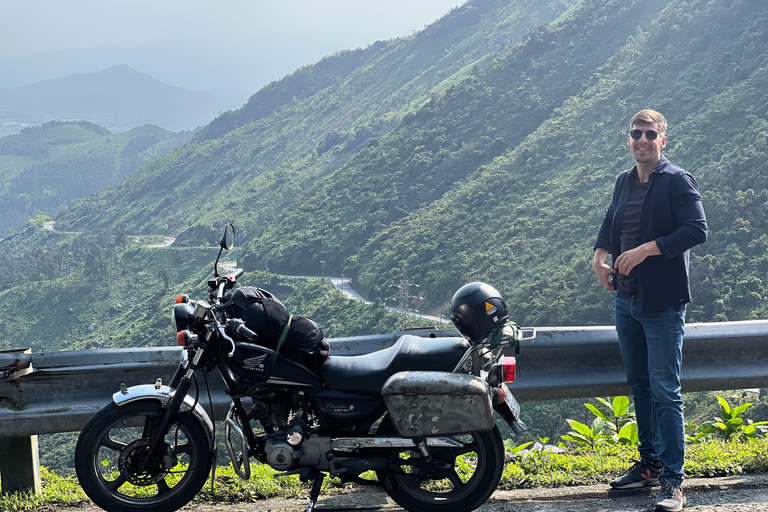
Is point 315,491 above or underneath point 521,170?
underneath

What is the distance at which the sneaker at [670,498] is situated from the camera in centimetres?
306

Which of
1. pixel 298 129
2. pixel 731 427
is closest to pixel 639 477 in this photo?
pixel 731 427

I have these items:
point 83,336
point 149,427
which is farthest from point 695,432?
point 83,336

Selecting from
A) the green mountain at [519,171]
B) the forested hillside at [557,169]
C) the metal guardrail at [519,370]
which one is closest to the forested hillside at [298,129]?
the green mountain at [519,171]

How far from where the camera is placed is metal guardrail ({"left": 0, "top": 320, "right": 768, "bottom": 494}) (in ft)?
10.9

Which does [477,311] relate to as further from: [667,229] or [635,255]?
[667,229]

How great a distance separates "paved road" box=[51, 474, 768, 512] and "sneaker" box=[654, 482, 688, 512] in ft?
0.17

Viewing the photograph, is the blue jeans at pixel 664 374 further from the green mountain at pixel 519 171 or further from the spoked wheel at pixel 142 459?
the green mountain at pixel 519 171

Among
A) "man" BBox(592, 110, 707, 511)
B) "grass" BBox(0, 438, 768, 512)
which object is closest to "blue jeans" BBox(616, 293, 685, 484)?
"man" BBox(592, 110, 707, 511)

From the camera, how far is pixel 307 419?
3.18m

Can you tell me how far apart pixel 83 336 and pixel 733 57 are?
71402 mm

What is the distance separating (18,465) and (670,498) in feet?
9.65

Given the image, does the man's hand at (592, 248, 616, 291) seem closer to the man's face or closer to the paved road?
the man's face

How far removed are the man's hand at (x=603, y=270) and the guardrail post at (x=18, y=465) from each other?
282 centimetres
